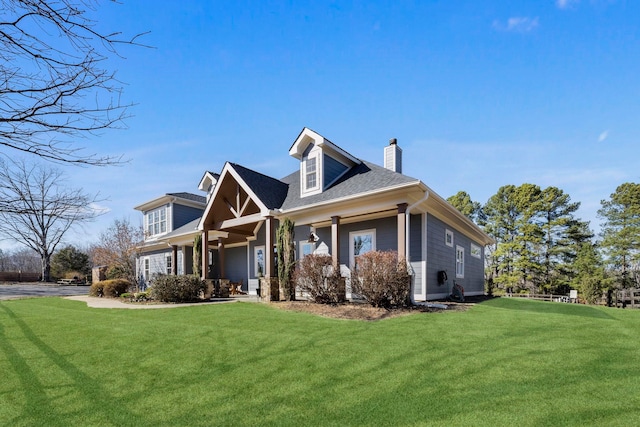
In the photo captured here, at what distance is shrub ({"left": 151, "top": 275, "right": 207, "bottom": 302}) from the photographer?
1296cm

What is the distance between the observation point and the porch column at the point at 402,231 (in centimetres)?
1010

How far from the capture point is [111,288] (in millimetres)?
17188

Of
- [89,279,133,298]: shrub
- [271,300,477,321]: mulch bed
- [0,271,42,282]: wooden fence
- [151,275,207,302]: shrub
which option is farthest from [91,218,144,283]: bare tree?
[0,271,42,282]: wooden fence

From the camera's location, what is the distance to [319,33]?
866 cm

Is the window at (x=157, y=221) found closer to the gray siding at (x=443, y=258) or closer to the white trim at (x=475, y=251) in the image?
the gray siding at (x=443, y=258)

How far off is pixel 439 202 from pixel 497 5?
5.82 m

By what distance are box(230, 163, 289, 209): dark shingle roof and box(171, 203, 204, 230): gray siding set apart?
1050cm

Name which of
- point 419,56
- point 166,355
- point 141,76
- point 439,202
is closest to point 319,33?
point 419,56

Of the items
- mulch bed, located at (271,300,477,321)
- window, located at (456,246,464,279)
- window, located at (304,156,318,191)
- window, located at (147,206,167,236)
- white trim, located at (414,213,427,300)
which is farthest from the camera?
window, located at (147,206,167,236)

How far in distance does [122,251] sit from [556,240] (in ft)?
115

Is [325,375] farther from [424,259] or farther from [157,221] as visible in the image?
[157,221]

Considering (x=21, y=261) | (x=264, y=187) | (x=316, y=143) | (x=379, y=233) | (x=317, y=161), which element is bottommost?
(x=21, y=261)

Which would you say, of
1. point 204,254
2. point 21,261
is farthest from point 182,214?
point 21,261

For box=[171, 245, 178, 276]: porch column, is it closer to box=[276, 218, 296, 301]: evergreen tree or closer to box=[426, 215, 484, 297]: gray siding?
box=[276, 218, 296, 301]: evergreen tree
